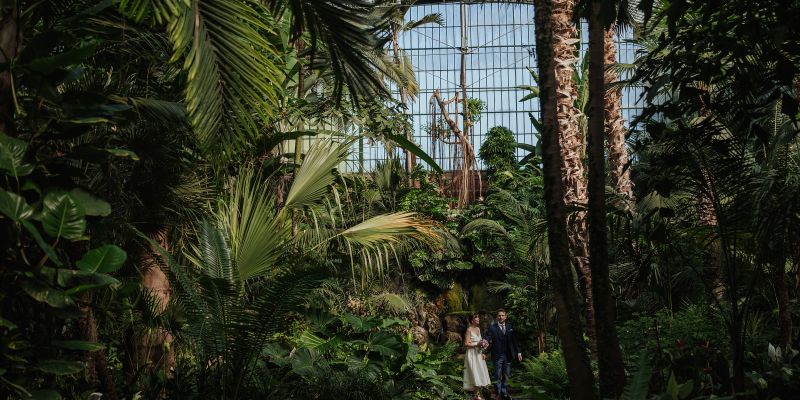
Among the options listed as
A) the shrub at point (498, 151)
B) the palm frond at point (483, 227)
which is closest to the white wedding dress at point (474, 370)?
the palm frond at point (483, 227)

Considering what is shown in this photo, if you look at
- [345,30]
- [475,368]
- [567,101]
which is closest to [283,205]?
[567,101]

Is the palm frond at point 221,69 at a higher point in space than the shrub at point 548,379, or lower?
higher

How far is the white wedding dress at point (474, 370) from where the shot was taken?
10211 mm

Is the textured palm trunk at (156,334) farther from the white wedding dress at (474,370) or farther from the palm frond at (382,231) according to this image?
the white wedding dress at (474,370)

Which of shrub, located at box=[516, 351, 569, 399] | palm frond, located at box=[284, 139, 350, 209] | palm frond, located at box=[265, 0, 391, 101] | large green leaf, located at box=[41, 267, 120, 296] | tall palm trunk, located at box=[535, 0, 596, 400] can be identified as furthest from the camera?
shrub, located at box=[516, 351, 569, 399]

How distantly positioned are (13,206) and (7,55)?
65 centimetres

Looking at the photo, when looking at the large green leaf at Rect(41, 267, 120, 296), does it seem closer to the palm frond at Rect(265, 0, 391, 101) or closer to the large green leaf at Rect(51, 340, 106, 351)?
the large green leaf at Rect(51, 340, 106, 351)

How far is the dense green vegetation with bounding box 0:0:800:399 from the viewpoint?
316 centimetres

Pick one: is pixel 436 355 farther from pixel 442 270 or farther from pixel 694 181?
pixel 694 181

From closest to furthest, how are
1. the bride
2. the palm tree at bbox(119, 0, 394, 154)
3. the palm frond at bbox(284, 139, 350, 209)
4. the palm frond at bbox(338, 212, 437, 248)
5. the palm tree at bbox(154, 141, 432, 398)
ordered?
1. the palm tree at bbox(119, 0, 394, 154)
2. the palm tree at bbox(154, 141, 432, 398)
3. the palm frond at bbox(338, 212, 437, 248)
4. the palm frond at bbox(284, 139, 350, 209)
5. the bride

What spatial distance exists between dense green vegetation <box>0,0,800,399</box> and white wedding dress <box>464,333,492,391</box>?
420 millimetres

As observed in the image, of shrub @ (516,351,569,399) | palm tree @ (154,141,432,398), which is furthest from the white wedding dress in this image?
palm tree @ (154,141,432,398)

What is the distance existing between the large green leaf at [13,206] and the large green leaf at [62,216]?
74mm

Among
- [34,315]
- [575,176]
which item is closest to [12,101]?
[34,315]
